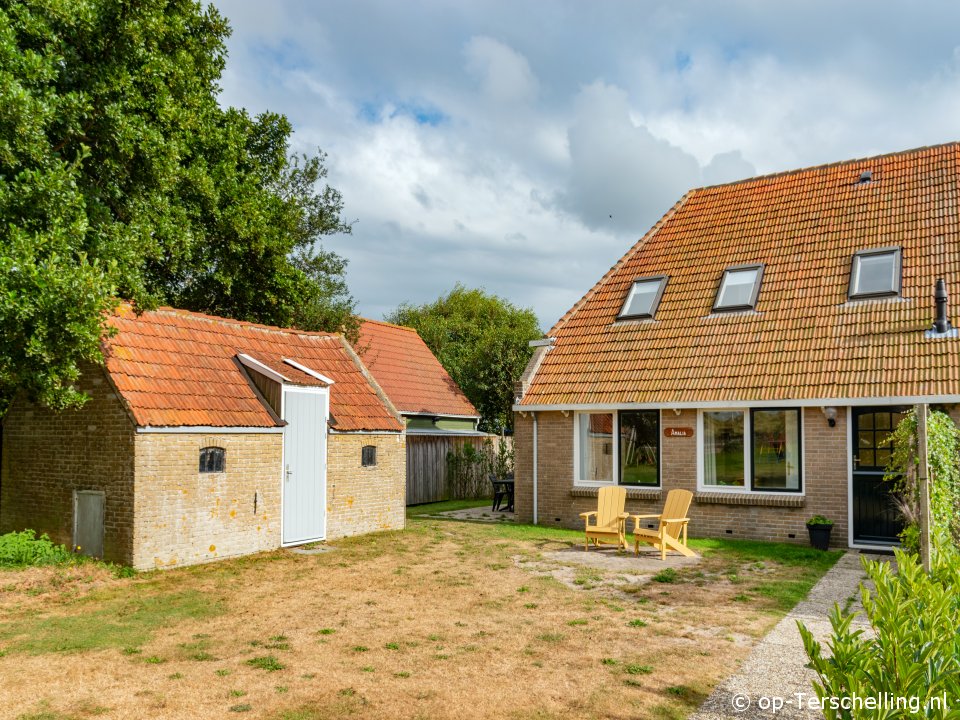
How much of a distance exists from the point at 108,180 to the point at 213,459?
214 inches

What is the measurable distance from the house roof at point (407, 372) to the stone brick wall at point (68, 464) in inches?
469

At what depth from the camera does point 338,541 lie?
1625 cm

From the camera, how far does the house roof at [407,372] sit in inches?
1016

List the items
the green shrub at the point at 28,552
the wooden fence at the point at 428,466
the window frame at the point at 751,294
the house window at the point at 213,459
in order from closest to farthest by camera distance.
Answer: the green shrub at the point at 28,552 → the house window at the point at 213,459 → the window frame at the point at 751,294 → the wooden fence at the point at 428,466

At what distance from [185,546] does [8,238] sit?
18.5 ft

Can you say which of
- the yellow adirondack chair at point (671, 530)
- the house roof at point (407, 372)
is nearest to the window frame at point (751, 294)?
the yellow adirondack chair at point (671, 530)

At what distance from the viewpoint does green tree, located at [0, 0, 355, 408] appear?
1134 cm

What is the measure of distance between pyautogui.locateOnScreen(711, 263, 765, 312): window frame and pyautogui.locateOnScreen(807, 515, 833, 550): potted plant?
4941mm

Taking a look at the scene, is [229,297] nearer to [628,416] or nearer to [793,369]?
[628,416]

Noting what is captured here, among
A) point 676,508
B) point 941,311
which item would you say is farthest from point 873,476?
point 676,508

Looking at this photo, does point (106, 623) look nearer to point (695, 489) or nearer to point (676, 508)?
point (676, 508)

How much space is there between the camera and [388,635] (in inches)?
348

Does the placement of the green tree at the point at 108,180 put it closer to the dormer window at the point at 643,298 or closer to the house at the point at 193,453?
the house at the point at 193,453

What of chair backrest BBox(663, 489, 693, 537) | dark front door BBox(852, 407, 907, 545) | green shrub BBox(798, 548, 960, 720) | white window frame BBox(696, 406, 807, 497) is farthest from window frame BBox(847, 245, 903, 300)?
green shrub BBox(798, 548, 960, 720)
